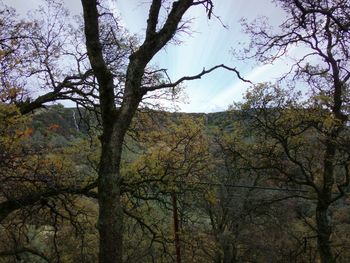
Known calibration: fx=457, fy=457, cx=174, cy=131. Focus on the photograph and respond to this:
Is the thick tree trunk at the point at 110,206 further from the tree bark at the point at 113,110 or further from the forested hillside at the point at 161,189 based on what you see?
the forested hillside at the point at 161,189

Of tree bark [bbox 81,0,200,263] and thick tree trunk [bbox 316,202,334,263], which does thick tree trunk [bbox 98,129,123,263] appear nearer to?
tree bark [bbox 81,0,200,263]

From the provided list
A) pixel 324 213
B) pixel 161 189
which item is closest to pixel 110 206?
pixel 161 189

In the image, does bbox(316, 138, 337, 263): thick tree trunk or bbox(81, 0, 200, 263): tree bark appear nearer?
bbox(81, 0, 200, 263): tree bark

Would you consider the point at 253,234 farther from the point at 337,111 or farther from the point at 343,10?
the point at 343,10

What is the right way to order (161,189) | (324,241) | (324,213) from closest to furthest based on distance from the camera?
(161,189)
(324,241)
(324,213)

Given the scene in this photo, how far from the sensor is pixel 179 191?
1152cm

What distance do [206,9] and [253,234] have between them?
21.1 metres

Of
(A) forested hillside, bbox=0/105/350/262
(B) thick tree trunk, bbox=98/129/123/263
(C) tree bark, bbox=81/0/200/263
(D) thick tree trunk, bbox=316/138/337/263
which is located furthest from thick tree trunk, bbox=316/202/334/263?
(B) thick tree trunk, bbox=98/129/123/263

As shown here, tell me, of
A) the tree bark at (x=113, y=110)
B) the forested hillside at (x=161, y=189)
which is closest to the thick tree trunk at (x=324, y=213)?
the forested hillside at (x=161, y=189)

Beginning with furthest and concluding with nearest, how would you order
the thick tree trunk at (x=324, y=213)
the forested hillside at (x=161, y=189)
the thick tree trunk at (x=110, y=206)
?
the thick tree trunk at (x=324, y=213) < the forested hillside at (x=161, y=189) < the thick tree trunk at (x=110, y=206)

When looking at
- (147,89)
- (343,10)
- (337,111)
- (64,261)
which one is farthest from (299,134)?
(64,261)

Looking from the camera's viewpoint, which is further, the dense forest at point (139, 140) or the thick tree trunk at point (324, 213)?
the thick tree trunk at point (324, 213)

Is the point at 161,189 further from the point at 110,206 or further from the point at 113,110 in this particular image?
the point at 110,206

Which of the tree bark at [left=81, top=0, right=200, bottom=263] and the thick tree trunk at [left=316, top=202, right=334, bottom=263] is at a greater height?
the tree bark at [left=81, top=0, right=200, bottom=263]
